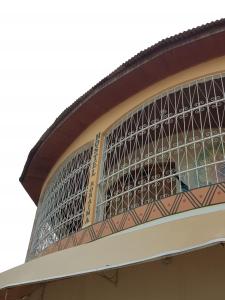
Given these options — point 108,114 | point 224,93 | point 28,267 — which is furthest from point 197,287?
point 108,114

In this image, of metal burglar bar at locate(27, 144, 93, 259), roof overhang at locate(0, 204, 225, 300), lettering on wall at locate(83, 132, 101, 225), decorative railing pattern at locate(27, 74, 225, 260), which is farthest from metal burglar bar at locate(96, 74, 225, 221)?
roof overhang at locate(0, 204, 225, 300)

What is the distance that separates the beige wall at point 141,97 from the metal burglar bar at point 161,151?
126 millimetres

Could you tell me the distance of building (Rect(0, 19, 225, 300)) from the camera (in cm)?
437

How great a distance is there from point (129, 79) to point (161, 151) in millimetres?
1431

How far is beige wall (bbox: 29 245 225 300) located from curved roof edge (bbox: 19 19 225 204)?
318 centimetres

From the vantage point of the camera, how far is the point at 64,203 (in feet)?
23.0

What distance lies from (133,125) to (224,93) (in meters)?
1.71

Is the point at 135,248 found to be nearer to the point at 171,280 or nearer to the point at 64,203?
the point at 171,280

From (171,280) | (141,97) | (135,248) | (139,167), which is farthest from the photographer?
(141,97)

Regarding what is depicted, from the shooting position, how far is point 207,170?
6.40 m

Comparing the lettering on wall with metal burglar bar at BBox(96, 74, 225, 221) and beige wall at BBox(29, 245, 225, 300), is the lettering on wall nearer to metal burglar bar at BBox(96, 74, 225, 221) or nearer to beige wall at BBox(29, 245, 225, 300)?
metal burglar bar at BBox(96, 74, 225, 221)

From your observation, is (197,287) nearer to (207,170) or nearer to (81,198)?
(207,170)

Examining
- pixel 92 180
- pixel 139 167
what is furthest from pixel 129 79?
pixel 92 180

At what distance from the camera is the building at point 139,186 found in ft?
14.3
